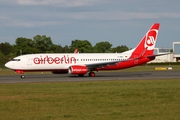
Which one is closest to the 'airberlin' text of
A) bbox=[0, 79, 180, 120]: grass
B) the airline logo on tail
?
the airline logo on tail

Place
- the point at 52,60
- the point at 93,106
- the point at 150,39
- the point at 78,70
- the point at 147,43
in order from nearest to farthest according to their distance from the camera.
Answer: the point at 93,106
the point at 78,70
the point at 52,60
the point at 147,43
the point at 150,39

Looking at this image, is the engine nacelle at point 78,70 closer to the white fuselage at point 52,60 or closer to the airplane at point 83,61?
A: the airplane at point 83,61

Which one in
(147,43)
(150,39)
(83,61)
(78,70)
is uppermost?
(150,39)

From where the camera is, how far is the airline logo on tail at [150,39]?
52.7 m

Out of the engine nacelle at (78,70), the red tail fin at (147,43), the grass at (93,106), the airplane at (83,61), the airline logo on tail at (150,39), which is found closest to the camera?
the grass at (93,106)

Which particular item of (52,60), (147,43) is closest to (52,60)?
(52,60)

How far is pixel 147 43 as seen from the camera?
5266 centimetres

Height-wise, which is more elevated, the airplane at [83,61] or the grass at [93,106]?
the airplane at [83,61]

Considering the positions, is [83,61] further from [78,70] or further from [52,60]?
[52,60]

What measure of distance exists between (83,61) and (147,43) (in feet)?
30.1

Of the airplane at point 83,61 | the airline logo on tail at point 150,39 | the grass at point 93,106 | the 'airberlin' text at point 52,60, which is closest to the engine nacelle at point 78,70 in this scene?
the airplane at point 83,61

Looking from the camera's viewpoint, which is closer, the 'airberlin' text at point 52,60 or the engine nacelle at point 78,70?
the engine nacelle at point 78,70

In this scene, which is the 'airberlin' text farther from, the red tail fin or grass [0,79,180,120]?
grass [0,79,180,120]

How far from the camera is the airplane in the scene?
46.9m
